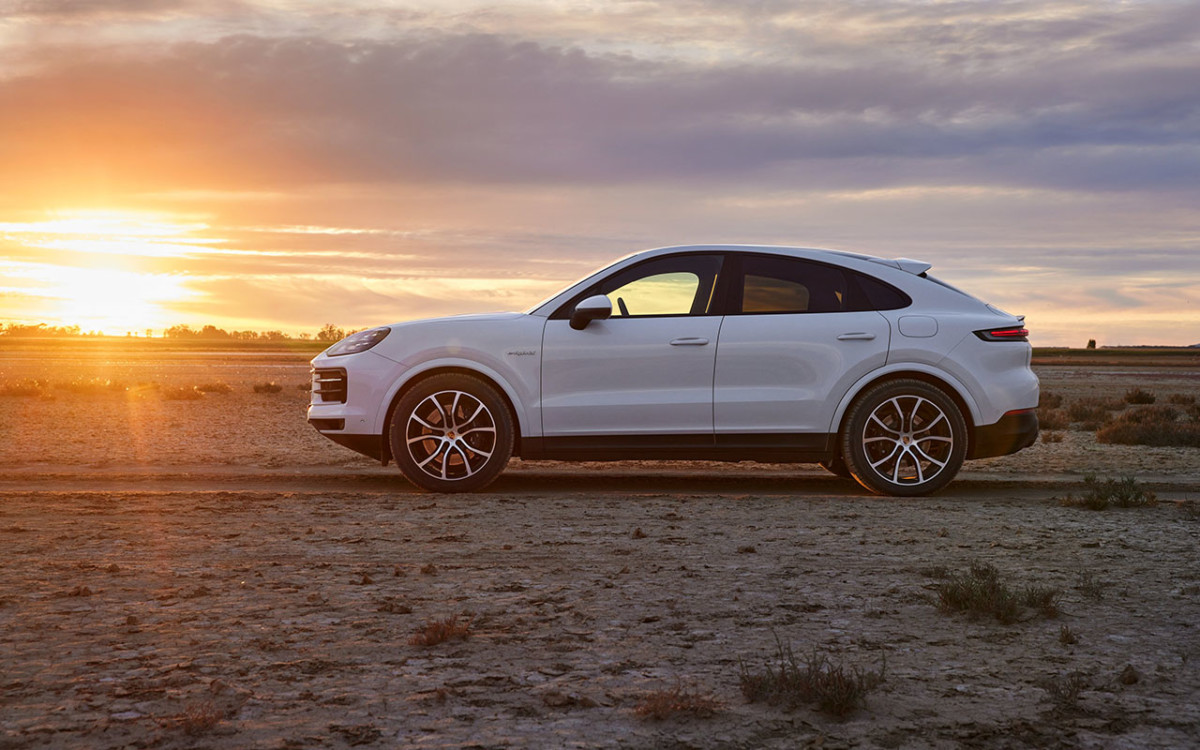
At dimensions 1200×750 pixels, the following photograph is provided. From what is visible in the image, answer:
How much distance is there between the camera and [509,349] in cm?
852

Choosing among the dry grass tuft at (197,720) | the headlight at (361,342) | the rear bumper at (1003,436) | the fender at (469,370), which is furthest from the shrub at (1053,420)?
the dry grass tuft at (197,720)

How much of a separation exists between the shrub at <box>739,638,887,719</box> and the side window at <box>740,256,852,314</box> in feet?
16.4

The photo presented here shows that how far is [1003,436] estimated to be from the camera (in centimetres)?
842

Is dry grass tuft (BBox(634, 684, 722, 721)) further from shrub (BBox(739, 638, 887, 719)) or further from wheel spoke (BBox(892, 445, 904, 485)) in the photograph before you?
wheel spoke (BBox(892, 445, 904, 485))

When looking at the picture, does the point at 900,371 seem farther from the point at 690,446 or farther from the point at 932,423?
the point at 690,446

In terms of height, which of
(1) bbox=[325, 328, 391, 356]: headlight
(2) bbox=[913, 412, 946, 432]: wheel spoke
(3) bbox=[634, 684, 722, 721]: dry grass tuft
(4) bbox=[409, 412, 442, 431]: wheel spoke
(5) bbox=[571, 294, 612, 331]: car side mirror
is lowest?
(3) bbox=[634, 684, 722, 721]: dry grass tuft

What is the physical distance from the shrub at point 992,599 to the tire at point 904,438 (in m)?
3.30

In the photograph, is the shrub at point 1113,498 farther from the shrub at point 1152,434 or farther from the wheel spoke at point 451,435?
the shrub at point 1152,434

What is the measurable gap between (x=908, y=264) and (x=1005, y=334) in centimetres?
93

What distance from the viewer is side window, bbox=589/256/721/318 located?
8.58 meters

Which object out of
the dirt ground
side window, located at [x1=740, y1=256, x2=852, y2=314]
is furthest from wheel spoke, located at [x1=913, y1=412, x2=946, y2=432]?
side window, located at [x1=740, y1=256, x2=852, y2=314]

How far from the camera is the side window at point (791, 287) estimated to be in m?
8.59

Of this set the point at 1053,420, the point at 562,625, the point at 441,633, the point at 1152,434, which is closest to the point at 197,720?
the point at 441,633

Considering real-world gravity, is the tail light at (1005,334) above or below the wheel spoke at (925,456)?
above
